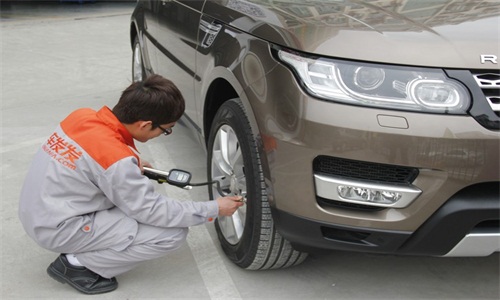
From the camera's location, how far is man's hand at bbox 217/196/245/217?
9.44 ft

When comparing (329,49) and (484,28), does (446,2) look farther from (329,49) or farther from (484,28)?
(329,49)

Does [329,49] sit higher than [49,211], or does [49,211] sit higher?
[329,49]

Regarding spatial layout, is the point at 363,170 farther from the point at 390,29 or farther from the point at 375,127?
the point at 390,29

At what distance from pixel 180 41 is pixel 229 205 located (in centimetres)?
130

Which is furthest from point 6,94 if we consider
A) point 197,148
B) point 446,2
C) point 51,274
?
point 446,2

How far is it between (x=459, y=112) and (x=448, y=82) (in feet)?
0.37

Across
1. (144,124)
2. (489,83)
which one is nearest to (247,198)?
(144,124)

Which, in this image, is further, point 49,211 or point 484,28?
point 49,211

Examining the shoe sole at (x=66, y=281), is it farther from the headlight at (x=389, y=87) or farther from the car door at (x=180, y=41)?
the headlight at (x=389, y=87)

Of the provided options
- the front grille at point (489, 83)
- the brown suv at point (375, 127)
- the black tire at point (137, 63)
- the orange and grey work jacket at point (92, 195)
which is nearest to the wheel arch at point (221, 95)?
the brown suv at point (375, 127)

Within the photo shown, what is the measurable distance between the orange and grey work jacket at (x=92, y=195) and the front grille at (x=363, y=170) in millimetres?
650

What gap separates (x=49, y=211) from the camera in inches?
107

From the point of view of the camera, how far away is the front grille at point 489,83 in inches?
91.4

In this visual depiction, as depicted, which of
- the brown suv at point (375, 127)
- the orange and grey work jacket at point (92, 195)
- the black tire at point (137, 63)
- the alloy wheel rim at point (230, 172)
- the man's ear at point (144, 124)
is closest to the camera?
the brown suv at point (375, 127)
